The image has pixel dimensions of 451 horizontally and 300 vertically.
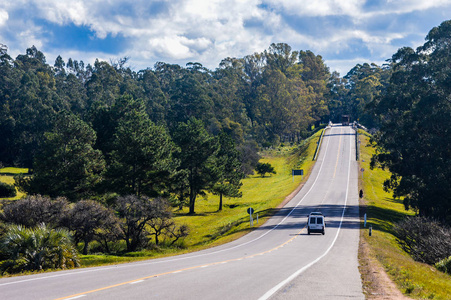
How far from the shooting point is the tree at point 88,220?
1237 inches

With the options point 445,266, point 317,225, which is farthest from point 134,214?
point 445,266

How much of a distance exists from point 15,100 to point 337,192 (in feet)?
280

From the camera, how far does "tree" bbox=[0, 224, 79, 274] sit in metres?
16.5

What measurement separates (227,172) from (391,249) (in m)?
39.3

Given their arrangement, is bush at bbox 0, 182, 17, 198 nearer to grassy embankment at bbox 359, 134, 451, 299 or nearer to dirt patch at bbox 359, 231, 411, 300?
grassy embankment at bbox 359, 134, 451, 299

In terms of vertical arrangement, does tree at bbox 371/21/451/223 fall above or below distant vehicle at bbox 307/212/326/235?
above

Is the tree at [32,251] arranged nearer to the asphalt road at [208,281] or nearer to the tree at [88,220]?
the asphalt road at [208,281]

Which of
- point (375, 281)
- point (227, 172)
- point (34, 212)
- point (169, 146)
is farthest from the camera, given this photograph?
point (227, 172)

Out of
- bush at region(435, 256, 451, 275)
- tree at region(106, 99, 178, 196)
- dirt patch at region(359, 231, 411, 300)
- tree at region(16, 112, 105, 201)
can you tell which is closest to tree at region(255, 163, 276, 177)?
tree at region(106, 99, 178, 196)

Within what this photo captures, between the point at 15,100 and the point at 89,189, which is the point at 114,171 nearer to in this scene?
the point at 89,189

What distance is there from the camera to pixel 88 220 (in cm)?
3162

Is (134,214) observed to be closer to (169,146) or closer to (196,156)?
(169,146)

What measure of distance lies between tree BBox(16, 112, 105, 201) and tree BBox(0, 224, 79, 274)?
31.8 metres

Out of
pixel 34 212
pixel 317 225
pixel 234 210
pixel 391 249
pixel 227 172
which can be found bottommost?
pixel 391 249
